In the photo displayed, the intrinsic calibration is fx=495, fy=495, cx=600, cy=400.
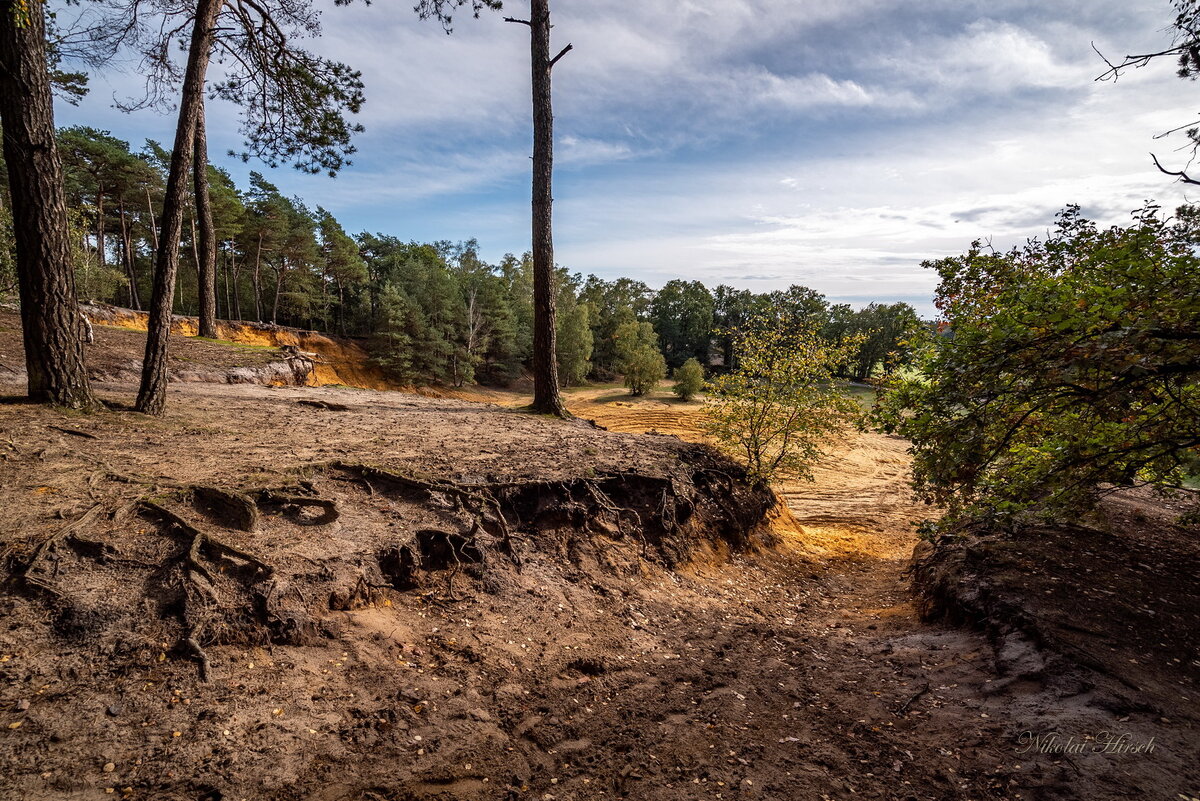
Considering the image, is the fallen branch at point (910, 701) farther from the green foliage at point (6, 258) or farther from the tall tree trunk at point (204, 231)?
the tall tree trunk at point (204, 231)

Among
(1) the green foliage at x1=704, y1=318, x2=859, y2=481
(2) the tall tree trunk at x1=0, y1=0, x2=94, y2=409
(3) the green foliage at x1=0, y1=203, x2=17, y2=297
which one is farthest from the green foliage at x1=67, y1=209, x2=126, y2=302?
(1) the green foliage at x1=704, y1=318, x2=859, y2=481

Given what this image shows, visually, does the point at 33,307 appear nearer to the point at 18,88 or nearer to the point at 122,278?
the point at 18,88

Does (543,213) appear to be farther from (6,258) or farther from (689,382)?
(689,382)

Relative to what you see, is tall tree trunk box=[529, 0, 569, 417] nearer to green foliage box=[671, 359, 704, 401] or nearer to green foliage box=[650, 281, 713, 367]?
green foliage box=[671, 359, 704, 401]

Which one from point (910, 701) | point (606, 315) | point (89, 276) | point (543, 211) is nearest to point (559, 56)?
point (543, 211)

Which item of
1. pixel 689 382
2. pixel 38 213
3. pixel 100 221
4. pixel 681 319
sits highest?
pixel 100 221

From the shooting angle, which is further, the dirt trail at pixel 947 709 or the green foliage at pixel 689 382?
the green foliage at pixel 689 382

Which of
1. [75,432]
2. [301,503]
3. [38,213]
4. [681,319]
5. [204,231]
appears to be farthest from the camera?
[681,319]

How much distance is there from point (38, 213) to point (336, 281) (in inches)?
1530

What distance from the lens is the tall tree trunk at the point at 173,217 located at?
6570mm

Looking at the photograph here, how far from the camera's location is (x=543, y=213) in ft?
33.9

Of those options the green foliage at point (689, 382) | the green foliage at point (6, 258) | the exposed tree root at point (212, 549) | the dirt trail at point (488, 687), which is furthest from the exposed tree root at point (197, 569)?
the green foliage at point (689, 382)

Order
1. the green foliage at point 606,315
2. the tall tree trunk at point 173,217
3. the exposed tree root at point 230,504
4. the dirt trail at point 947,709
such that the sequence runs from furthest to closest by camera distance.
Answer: the green foliage at point 606,315
the tall tree trunk at point 173,217
the exposed tree root at point 230,504
the dirt trail at point 947,709

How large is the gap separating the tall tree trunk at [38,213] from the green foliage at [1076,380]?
941cm
